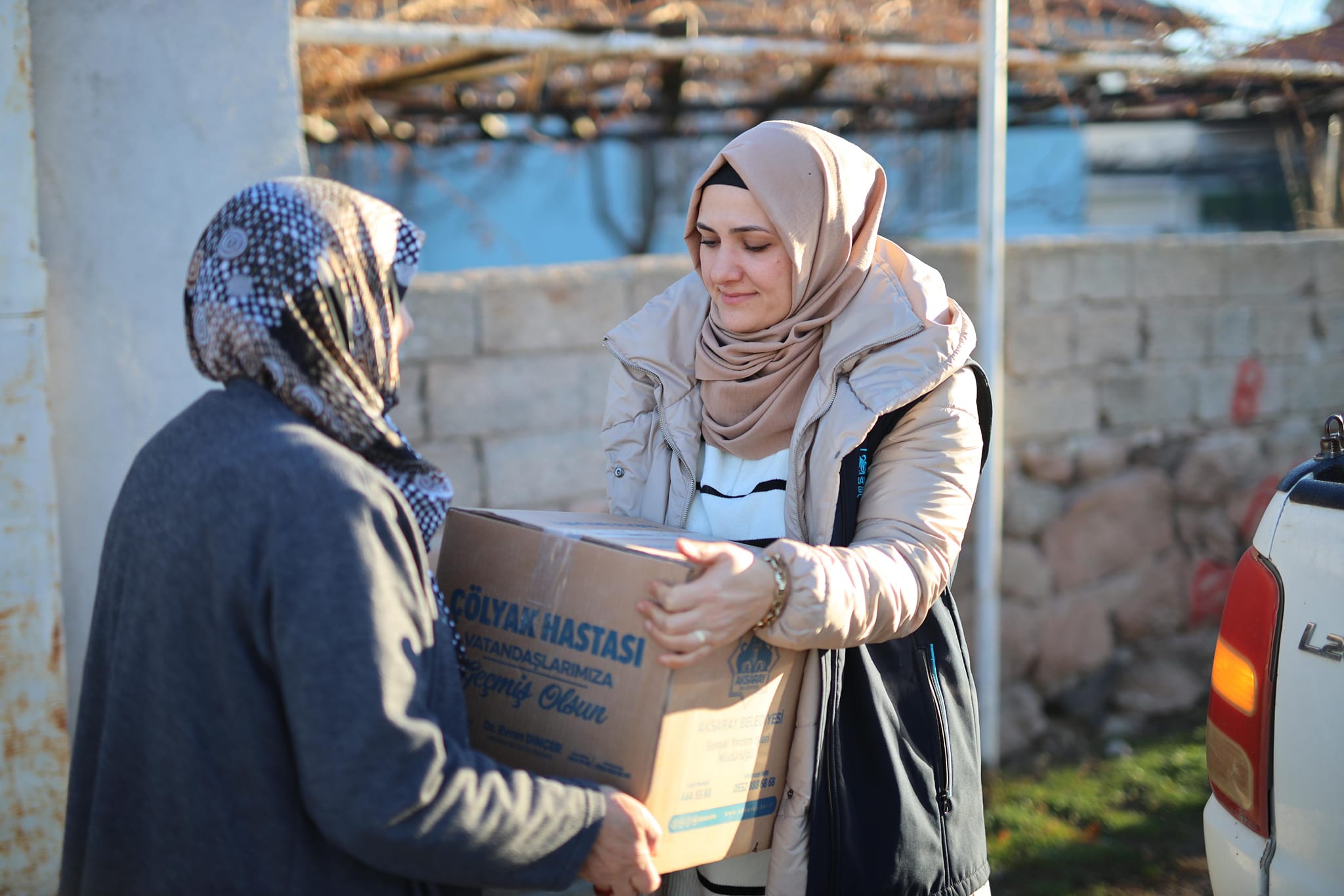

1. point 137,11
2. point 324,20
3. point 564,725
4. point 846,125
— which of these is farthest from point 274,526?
point 846,125

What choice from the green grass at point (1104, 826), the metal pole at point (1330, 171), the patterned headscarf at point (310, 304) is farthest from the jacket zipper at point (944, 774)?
the metal pole at point (1330, 171)

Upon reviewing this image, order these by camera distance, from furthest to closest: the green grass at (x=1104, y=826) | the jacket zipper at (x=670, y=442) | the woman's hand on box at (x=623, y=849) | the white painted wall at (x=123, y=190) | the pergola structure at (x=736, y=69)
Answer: the pergola structure at (x=736, y=69), the green grass at (x=1104, y=826), the white painted wall at (x=123, y=190), the jacket zipper at (x=670, y=442), the woman's hand on box at (x=623, y=849)

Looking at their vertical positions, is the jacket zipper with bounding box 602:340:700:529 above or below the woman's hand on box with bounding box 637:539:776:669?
above

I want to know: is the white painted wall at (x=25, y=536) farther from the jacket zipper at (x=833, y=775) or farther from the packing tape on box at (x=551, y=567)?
the jacket zipper at (x=833, y=775)

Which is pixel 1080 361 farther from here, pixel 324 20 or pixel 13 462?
A: pixel 13 462

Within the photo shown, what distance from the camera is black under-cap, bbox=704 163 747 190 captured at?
2008mm

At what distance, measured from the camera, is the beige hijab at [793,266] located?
1.96 m

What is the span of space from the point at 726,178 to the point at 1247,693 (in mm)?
1386

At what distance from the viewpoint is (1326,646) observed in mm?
1813

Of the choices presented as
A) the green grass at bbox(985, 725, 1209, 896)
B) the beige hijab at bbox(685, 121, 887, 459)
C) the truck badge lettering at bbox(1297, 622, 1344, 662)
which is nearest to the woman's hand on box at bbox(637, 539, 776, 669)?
the beige hijab at bbox(685, 121, 887, 459)

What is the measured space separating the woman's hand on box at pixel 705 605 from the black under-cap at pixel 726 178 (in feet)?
2.54

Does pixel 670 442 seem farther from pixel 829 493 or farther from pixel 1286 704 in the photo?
pixel 1286 704

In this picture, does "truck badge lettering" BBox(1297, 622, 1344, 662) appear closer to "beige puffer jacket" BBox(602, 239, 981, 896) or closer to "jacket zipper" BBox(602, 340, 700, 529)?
"beige puffer jacket" BBox(602, 239, 981, 896)

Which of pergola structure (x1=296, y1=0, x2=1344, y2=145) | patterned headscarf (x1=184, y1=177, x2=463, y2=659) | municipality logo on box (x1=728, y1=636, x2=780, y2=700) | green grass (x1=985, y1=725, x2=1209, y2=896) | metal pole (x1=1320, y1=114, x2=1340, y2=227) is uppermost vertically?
pergola structure (x1=296, y1=0, x2=1344, y2=145)
